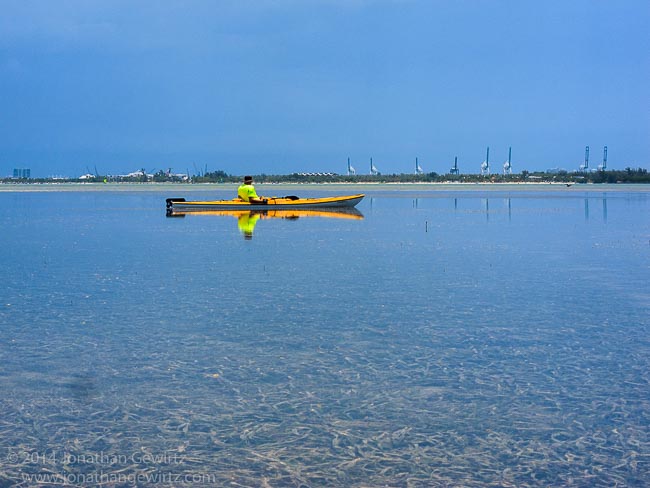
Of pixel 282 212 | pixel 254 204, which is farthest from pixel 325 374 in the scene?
pixel 282 212

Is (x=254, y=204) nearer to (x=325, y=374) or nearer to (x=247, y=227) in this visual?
(x=247, y=227)

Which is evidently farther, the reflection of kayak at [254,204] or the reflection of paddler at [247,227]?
the reflection of kayak at [254,204]

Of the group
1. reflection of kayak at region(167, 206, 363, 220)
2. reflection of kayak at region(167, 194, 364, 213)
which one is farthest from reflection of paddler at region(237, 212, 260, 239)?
reflection of kayak at region(167, 206, 363, 220)

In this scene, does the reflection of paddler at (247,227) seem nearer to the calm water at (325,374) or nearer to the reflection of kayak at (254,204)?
the reflection of kayak at (254,204)

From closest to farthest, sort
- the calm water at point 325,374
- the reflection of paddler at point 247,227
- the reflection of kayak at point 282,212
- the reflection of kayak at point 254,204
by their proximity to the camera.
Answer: the calm water at point 325,374, the reflection of paddler at point 247,227, the reflection of kayak at point 254,204, the reflection of kayak at point 282,212

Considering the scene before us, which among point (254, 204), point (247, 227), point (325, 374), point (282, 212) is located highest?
point (254, 204)

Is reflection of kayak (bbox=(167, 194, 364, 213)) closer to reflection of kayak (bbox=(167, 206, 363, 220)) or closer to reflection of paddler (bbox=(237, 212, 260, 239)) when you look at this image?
reflection of kayak (bbox=(167, 206, 363, 220))

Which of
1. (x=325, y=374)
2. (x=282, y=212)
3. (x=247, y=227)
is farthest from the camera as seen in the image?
(x=282, y=212)

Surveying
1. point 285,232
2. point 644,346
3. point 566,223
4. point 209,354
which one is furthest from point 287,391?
point 566,223

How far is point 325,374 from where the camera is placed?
287 inches

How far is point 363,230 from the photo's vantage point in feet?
85.3

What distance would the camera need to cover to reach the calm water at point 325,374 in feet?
16.9

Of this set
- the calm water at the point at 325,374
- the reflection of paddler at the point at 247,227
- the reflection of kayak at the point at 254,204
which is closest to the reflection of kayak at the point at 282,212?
the reflection of kayak at the point at 254,204

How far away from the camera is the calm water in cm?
514
